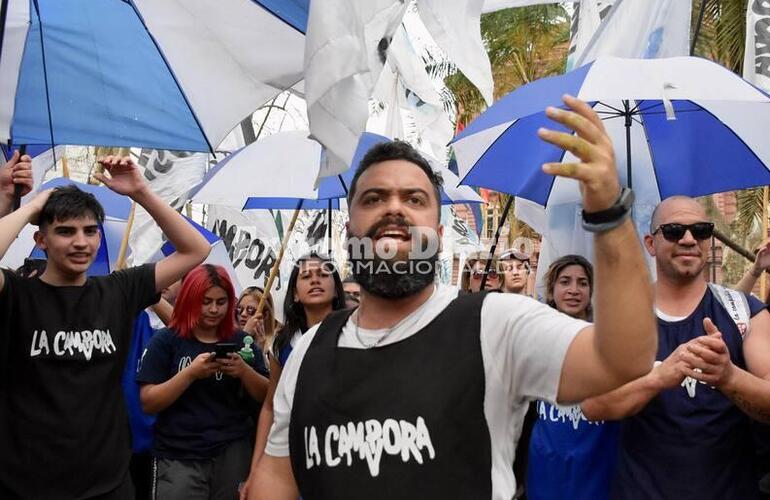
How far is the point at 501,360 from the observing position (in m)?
1.92

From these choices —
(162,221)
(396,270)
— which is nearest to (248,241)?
(162,221)

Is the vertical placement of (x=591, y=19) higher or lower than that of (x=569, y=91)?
higher

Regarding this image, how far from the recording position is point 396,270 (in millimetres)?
2107

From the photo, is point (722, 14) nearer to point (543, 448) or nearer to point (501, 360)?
point (543, 448)

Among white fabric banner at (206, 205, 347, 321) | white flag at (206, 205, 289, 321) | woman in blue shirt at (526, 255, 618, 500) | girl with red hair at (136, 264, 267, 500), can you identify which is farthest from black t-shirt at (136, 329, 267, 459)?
white flag at (206, 205, 289, 321)

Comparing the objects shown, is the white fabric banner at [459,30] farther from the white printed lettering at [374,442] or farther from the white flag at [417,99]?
the white flag at [417,99]

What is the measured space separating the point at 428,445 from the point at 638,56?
120 inches

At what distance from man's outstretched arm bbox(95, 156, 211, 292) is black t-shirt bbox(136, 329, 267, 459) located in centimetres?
69

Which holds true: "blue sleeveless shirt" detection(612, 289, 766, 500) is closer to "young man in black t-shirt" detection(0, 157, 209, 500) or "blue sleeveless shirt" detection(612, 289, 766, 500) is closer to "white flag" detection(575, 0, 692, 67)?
"white flag" detection(575, 0, 692, 67)

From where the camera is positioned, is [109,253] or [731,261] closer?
[109,253]

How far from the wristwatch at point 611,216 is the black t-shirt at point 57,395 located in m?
2.37

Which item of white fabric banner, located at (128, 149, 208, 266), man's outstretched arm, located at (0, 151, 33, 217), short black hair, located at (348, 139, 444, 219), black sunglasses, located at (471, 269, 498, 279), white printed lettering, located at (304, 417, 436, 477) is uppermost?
white fabric banner, located at (128, 149, 208, 266)

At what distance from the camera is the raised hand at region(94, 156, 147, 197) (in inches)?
140

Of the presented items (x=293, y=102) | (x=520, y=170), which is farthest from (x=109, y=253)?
(x=293, y=102)
